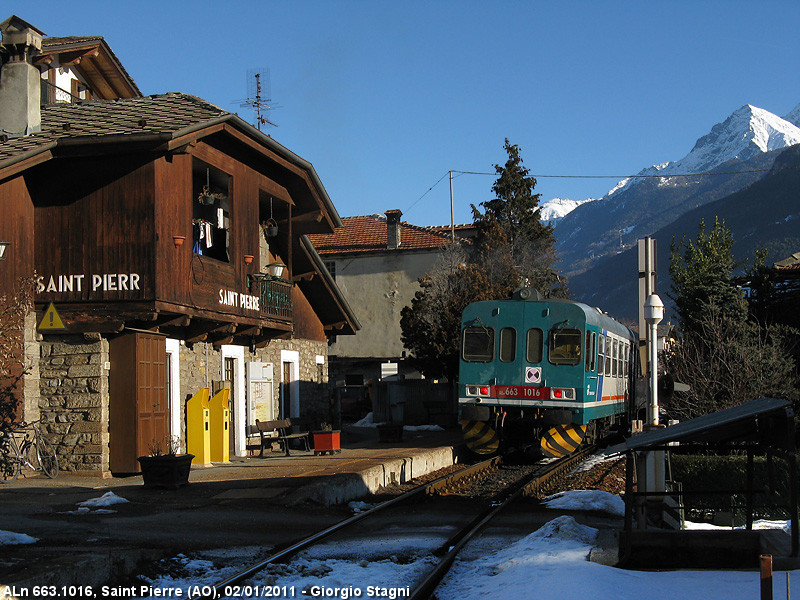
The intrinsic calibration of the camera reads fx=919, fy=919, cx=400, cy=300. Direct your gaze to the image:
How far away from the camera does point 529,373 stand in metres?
18.1

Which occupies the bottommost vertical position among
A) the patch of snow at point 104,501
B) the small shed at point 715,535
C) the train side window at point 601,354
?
the patch of snow at point 104,501

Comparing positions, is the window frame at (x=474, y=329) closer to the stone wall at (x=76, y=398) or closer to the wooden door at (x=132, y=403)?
the wooden door at (x=132, y=403)

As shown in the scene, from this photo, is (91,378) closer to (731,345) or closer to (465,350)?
(465,350)

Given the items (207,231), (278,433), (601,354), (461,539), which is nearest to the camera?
(461,539)

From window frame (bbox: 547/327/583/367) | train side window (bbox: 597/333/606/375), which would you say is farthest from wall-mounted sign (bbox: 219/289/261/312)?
train side window (bbox: 597/333/606/375)

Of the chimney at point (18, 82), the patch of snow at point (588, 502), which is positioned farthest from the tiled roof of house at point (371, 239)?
the patch of snow at point (588, 502)

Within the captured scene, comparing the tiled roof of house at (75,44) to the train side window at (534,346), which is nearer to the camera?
the train side window at (534,346)

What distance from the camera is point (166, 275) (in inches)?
620

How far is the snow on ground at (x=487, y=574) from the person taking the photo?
22.3ft

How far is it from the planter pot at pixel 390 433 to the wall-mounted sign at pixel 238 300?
5.17 metres

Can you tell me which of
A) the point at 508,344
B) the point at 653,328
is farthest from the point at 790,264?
the point at 653,328

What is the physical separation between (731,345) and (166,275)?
1358 centimetres

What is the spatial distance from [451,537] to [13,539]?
461cm

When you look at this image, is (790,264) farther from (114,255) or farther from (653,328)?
(114,255)
